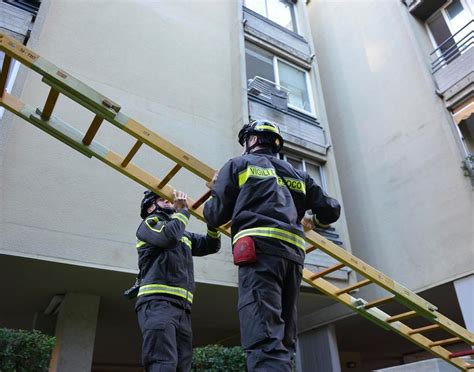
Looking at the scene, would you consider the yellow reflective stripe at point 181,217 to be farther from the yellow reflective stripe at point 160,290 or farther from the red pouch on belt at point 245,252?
the red pouch on belt at point 245,252

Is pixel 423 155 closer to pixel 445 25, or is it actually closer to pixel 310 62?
pixel 445 25

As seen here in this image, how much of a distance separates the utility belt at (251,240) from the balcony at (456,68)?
796cm

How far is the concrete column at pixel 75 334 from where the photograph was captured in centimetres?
662

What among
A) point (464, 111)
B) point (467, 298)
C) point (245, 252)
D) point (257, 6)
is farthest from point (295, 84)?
point (245, 252)

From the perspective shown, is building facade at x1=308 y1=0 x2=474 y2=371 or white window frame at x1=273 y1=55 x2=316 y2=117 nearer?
building facade at x1=308 y1=0 x2=474 y2=371

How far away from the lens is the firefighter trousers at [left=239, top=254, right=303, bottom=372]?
2.08 meters

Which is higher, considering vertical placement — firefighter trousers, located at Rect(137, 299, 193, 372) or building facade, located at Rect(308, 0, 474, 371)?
building facade, located at Rect(308, 0, 474, 371)

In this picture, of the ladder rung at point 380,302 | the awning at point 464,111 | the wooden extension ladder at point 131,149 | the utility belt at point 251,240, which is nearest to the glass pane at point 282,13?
the awning at point 464,111

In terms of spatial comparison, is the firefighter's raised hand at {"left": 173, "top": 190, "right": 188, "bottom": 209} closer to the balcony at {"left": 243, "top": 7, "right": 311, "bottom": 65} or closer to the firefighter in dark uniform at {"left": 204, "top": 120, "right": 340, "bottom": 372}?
the firefighter in dark uniform at {"left": 204, "top": 120, "right": 340, "bottom": 372}

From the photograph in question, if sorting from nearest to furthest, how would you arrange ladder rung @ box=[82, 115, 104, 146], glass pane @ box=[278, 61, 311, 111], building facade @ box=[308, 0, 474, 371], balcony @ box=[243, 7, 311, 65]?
ladder rung @ box=[82, 115, 104, 146] < building facade @ box=[308, 0, 474, 371] < balcony @ box=[243, 7, 311, 65] < glass pane @ box=[278, 61, 311, 111]

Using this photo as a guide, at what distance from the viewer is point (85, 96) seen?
3.25 metres

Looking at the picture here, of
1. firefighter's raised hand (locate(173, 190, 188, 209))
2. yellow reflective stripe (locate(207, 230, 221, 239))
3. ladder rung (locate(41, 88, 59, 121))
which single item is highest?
ladder rung (locate(41, 88, 59, 121))

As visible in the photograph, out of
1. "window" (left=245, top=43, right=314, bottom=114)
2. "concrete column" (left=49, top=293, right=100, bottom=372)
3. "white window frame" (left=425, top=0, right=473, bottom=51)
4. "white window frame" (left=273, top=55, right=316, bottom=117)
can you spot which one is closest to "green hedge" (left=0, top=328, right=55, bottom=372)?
"concrete column" (left=49, top=293, right=100, bottom=372)

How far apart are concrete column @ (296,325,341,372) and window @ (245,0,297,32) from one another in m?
8.87
